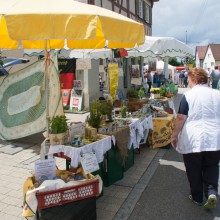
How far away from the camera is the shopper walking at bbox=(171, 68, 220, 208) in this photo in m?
3.65

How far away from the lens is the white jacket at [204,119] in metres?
3.64

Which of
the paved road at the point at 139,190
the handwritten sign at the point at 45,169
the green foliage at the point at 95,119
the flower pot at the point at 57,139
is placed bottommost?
the paved road at the point at 139,190

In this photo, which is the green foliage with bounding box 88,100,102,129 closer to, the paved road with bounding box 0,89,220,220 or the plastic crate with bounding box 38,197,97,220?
the paved road with bounding box 0,89,220,220

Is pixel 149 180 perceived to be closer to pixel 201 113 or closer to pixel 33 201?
pixel 201 113

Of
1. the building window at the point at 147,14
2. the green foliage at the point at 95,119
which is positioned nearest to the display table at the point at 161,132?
the green foliage at the point at 95,119

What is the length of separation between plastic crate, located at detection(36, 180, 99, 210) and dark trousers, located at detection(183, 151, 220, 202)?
1382 mm

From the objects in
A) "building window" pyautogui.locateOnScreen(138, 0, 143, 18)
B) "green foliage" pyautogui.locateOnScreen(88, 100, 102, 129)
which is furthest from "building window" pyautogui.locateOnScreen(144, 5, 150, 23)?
"green foliage" pyautogui.locateOnScreen(88, 100, 102, 129)

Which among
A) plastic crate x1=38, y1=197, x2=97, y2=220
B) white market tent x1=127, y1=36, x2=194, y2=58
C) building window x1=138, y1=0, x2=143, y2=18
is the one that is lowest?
plastic crate x1=38, y1=197, x2=97, y2=220

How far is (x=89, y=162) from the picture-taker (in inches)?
143

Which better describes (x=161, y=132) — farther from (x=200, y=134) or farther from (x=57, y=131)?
(x=57, y=131)

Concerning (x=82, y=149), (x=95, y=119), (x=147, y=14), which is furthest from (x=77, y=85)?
(x=147, y=14)

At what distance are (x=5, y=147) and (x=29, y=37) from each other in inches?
177

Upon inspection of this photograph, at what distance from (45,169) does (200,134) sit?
6.63 feet

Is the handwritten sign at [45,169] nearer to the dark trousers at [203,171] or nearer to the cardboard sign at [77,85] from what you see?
the dark trousers at [203,171]
